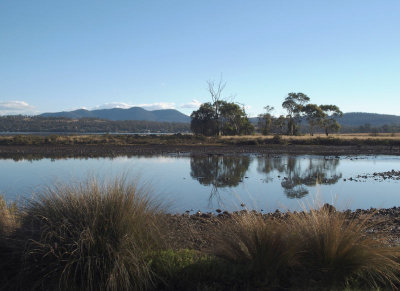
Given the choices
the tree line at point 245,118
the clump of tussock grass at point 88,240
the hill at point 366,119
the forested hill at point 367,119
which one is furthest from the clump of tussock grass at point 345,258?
the forested hill at point 367,119

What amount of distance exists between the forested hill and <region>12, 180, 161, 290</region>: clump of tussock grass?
457ft

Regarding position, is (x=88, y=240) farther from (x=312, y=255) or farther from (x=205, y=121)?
(x=205, y=121)

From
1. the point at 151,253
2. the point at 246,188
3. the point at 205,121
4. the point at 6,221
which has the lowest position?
the point at 246,188

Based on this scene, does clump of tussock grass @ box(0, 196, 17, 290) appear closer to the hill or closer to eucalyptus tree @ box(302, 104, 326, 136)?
eucalyptus tree @ box(302, 104, 326, 136)

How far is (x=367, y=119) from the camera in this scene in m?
136

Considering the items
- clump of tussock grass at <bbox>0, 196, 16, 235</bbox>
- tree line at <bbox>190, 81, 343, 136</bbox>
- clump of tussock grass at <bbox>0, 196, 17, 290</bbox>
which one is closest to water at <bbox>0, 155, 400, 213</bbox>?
clump of tussock grass at <bbox>0, 196, 16, 235</bbox>

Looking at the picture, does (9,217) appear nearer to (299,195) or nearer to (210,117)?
(299,195)

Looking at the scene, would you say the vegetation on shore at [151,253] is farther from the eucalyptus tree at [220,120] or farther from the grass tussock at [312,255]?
the eucalyptus tree at [220,120]

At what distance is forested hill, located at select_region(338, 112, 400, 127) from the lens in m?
129

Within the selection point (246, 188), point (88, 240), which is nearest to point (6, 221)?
point (88, 240)

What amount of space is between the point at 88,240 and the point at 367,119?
150 meters

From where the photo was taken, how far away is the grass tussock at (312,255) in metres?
3.96

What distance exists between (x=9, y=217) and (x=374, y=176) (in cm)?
1722

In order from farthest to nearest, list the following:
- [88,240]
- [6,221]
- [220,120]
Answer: [220,120]
[6,221]
[88,240]
